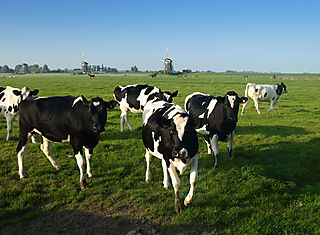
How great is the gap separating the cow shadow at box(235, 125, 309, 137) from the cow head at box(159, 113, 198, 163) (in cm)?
698

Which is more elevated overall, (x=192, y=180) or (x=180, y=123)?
(x=180, y=123)

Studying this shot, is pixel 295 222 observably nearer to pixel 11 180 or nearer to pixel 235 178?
pixel 235 178

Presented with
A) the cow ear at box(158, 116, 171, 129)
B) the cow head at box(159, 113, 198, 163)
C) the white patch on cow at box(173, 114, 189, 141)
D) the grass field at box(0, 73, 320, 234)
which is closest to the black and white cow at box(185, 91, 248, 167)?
the grass field at box(0, 73, 320, 234)

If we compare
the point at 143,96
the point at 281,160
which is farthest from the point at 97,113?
the point at 281,160

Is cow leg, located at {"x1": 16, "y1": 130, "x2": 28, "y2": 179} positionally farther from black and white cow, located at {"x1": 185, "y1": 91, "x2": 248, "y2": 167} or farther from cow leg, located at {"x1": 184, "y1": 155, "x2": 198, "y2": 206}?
black and white cow, located at {"x1": 185, "y1": 91, "x2": 248, "y2": 167}

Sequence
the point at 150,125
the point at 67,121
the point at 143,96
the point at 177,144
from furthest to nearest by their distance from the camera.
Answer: the point at 143,96
the point at 67,121
the point at 150,125
the point at 177,144

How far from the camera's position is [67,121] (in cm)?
601

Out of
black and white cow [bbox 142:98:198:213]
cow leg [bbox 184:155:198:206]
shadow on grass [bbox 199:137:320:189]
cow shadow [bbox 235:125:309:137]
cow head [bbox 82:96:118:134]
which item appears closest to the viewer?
black and white cow [bbox 142:98:198:213]

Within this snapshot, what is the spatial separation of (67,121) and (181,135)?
312 centimetres

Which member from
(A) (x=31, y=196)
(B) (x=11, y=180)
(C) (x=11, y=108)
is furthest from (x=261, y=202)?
(C) (x=11, y=108)

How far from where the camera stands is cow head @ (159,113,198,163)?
4508mm

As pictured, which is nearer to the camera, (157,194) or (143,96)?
(157,194)

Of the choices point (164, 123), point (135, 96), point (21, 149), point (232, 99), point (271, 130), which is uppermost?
point (232, 99)

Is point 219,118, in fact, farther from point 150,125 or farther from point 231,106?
point 150,125
